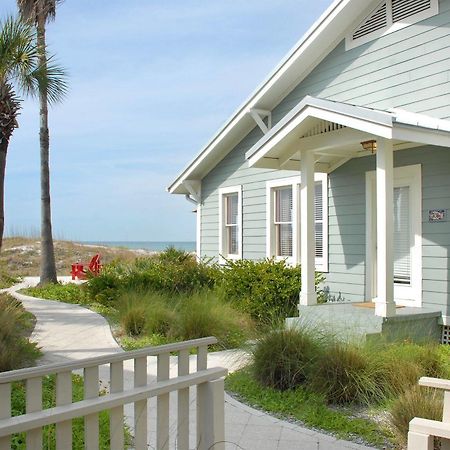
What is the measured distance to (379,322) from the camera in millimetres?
7648

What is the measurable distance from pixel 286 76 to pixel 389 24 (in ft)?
8.23

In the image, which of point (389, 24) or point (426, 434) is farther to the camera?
point (389, 24)

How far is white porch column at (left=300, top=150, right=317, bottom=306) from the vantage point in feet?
30.1

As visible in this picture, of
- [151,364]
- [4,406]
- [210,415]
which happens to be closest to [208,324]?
[151,364]

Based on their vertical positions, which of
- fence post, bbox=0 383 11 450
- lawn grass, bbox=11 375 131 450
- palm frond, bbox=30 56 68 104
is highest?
palm frond, bbox=30 56 68 104

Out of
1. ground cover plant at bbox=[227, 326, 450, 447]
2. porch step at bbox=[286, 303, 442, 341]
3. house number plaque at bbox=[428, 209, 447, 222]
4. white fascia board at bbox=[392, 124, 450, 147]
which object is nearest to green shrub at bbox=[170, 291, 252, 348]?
porch step at bbox=[286, 303, 442, 341]

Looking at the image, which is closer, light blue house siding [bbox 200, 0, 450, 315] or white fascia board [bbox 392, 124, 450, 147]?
white fascia board [bbox 392, 124, 450, 147]

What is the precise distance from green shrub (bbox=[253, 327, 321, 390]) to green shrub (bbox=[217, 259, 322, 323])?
12.7 ft

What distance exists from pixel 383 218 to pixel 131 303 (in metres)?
4.73

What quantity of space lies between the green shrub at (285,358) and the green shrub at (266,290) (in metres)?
3.86

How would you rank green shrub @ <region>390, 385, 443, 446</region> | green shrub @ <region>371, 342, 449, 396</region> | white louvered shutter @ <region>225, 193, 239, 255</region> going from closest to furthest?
green shrub @ <region>390, 385, 443, 446</region> < green shrub @ <region>371, 342, 449, 396</region> < white louvered shutter @ <region>225, 193, 239, 255</region>

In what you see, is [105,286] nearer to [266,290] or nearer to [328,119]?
[266,290]

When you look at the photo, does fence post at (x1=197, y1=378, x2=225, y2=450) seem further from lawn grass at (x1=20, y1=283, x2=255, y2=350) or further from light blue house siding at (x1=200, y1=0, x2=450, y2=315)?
light blue house siding at (x1=200, y1=0, x2=450, y2=315)

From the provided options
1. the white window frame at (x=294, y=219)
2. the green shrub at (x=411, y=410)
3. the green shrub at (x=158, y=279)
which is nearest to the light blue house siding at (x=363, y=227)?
the white window frame at (x=294, y=219)
